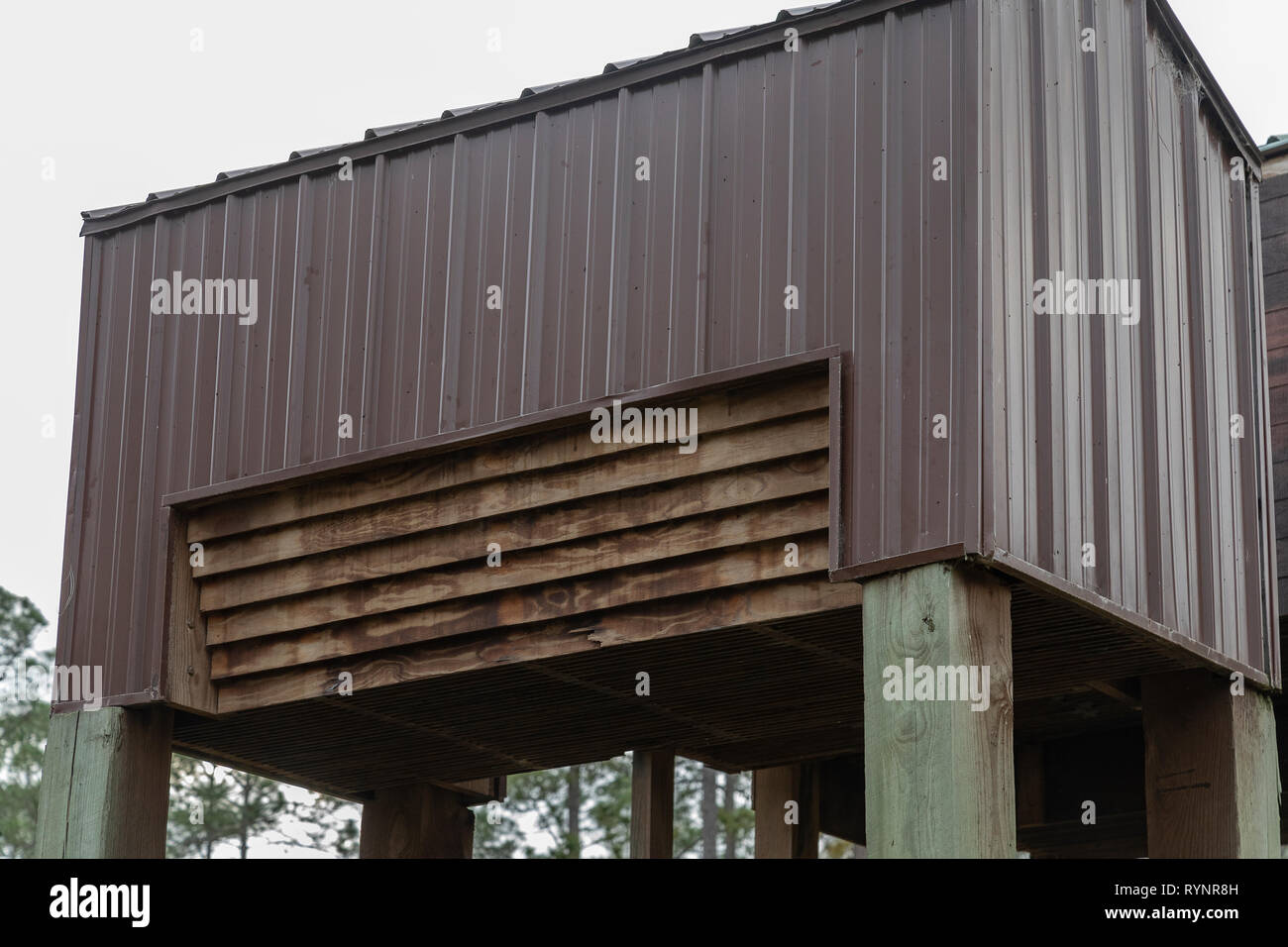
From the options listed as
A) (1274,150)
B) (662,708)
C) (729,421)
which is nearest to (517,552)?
(729,421)

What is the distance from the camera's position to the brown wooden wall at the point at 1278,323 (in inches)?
501

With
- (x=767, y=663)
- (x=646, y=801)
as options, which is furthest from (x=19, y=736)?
(x=767, y=663)

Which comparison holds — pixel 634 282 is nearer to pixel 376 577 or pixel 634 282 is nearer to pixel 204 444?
pixel 376 577

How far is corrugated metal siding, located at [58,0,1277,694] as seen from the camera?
365 inches

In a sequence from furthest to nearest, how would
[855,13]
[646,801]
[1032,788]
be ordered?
[1032,788]
[646,801]
[855,13]

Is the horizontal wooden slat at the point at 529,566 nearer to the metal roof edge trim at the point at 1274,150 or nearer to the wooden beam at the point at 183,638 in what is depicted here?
the wooden beam at the point at 183,638

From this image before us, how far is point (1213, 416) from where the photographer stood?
1141cm

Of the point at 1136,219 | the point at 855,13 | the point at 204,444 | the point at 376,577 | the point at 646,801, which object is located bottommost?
the point at 646,801

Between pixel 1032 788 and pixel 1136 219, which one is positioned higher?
pixel 1136 219

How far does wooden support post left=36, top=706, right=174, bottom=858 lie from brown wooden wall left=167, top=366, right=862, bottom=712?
1.25 feet

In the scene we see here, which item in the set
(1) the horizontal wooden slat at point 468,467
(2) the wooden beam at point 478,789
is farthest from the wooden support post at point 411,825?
(1) the horizontal wooden slat at point 468,467

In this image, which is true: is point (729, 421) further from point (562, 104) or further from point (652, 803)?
point (652, 803)

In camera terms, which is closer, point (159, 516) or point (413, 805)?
point (159, 516)

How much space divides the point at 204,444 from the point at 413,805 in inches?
146
